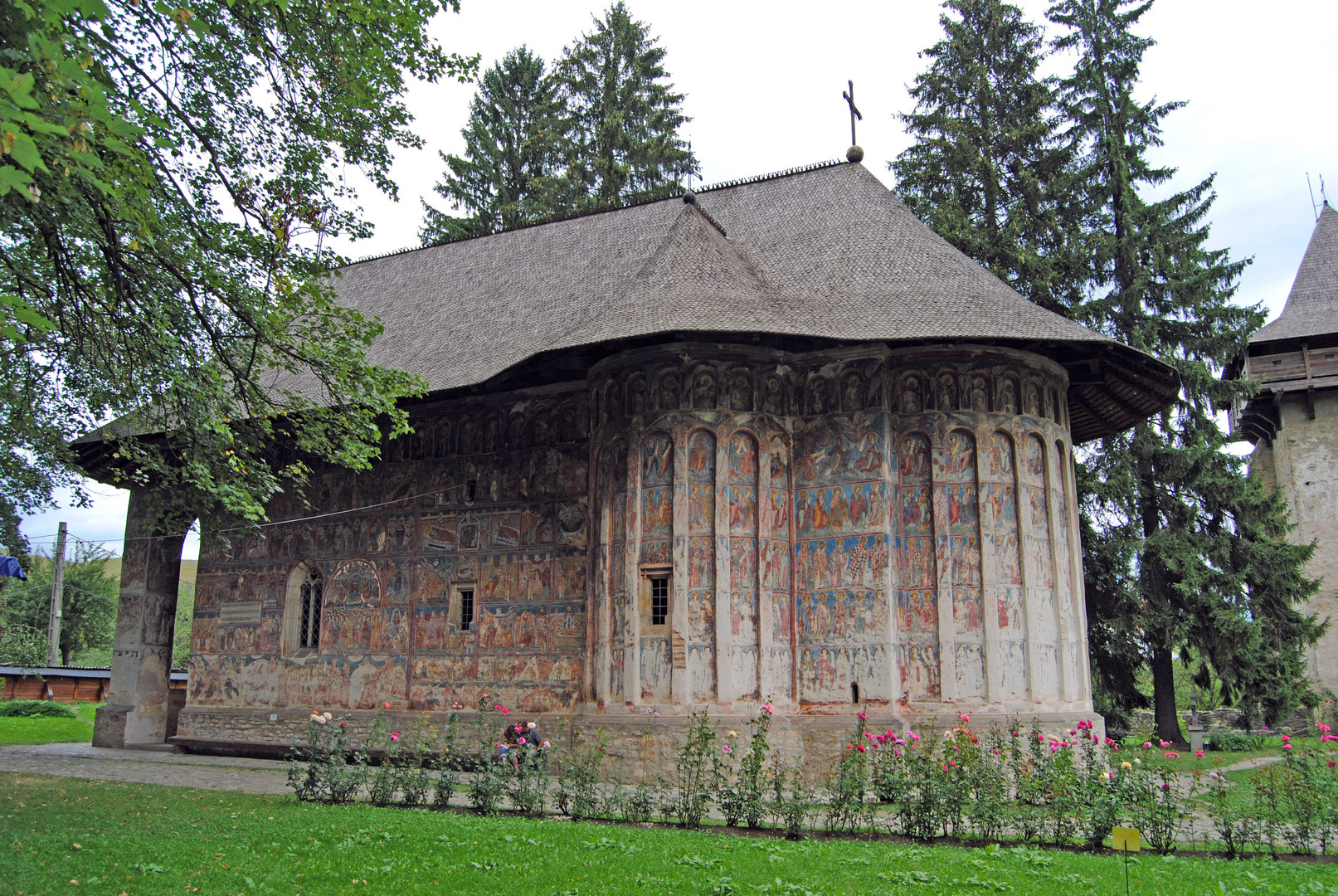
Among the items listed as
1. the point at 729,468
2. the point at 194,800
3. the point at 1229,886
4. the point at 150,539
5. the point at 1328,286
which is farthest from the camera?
the point at 1328,286

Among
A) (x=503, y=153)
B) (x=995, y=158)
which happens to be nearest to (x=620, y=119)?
(x=503, y=153)

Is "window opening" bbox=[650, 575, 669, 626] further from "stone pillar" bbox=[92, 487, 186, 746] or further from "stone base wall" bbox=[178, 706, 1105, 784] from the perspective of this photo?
"stone pillar" bbox=[92, 487, 186, 746]

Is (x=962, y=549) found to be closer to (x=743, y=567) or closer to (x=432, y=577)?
(x=743, y=567)

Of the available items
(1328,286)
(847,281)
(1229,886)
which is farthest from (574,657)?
(1328,286)

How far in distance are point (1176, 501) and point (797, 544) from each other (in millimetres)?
10108

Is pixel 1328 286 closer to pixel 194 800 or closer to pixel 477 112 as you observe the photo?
pixel 477 112

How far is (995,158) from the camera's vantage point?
23766 millimetres

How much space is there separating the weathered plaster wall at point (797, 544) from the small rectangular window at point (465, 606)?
0.30 metres

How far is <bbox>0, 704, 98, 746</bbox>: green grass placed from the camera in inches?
791

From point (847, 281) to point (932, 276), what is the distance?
123 centimetres

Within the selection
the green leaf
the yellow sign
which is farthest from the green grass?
the yellow sign

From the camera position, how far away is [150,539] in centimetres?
1981

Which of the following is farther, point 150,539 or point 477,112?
point 477,112

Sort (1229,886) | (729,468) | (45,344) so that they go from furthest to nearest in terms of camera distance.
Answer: (729,468) < (45,344) < (1229,886)
